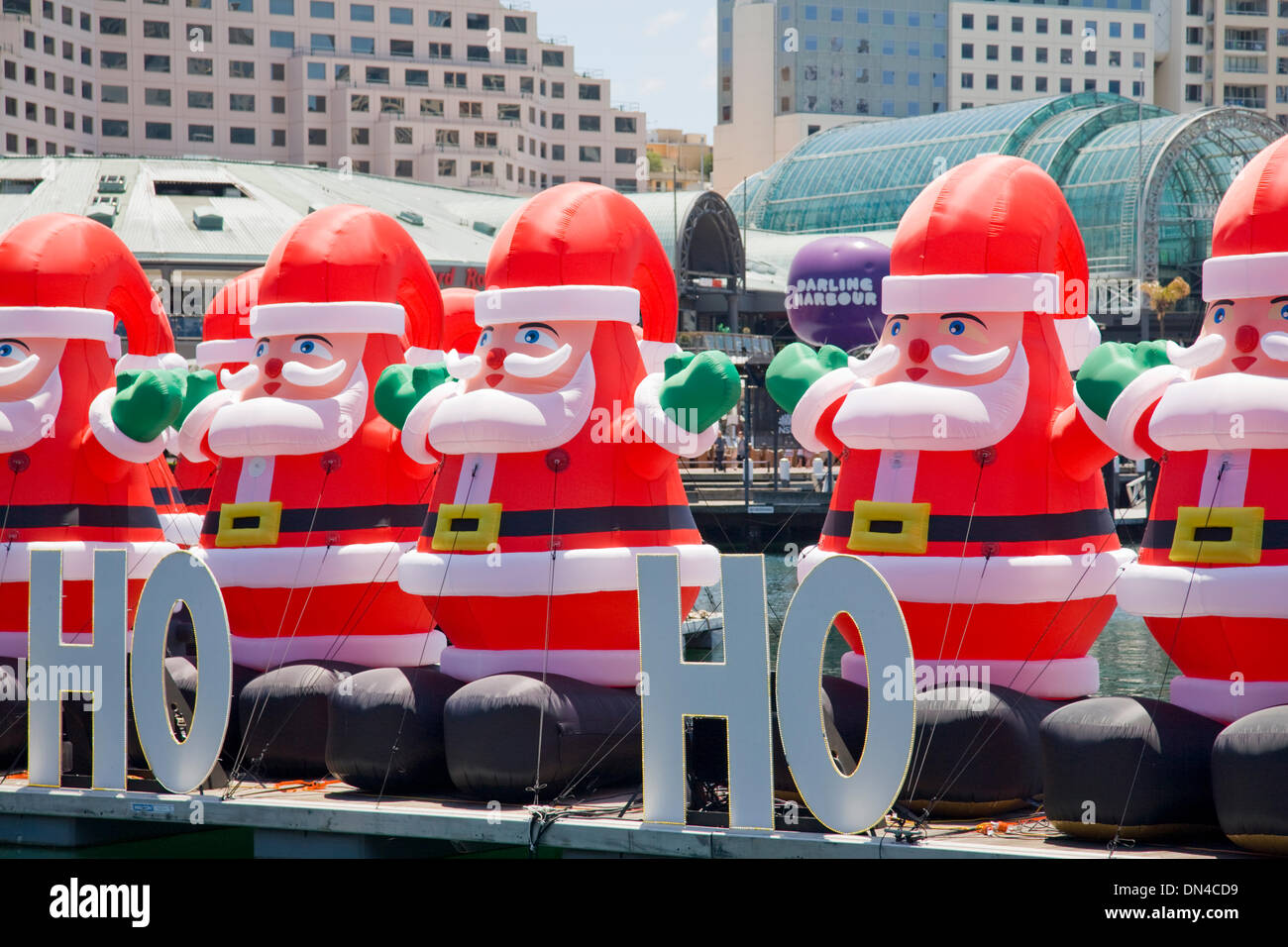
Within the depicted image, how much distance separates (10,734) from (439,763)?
3.73 meters

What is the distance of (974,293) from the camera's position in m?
11.5

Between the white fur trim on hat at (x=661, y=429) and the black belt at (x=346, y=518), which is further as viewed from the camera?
the black belt at (x=346, y=518)

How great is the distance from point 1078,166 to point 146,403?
48808mm

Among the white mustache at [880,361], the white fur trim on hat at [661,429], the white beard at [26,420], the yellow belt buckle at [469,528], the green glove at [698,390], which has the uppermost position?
the white mustache at [880,361]

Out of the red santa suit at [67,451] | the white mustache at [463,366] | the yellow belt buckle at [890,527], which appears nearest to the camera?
the yellow belt buckle at [890,527]

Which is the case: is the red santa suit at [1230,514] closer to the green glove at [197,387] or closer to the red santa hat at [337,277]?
the red santa hat at [337,277]

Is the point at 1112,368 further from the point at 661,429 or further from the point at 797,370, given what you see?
the point at 661,429

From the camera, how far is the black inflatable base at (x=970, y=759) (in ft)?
34.2

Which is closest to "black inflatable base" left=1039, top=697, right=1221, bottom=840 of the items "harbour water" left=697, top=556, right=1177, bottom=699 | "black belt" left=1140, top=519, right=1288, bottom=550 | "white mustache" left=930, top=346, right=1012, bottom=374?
"black belt" left=1140, top=519, right=1288, bottom=550

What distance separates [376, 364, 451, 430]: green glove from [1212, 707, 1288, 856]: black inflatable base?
629cm

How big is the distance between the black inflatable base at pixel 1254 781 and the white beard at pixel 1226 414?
1.57 meters

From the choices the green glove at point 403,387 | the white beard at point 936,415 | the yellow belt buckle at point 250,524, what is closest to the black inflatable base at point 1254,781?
the white beard at point 936,415

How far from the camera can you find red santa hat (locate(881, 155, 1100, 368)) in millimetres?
11484
